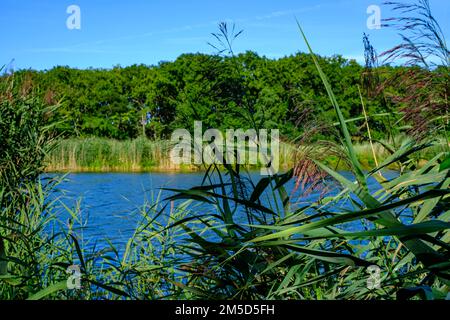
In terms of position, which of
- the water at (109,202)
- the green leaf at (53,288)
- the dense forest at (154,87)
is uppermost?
the dense forest at (154,87)

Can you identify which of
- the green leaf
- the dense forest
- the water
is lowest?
the water

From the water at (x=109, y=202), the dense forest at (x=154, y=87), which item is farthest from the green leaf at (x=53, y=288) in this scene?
the dense forest at (x=154, y=87)

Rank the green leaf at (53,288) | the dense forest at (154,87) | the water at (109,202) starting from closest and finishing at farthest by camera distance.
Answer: the green leaf at (53,288) < the water at (109,202) < the dense forest at (154,87)

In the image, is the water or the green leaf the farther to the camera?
the water

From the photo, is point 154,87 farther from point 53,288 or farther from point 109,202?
point 53,288

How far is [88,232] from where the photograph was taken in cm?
667

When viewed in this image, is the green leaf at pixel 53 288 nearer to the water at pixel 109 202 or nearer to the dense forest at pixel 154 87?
the water at pixel 109 202

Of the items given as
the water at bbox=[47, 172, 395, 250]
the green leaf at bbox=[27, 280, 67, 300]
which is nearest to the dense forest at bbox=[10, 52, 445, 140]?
the water at bbox=[47, 172, 395, 250]

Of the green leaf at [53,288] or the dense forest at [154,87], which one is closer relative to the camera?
the green leaf at [53,288]

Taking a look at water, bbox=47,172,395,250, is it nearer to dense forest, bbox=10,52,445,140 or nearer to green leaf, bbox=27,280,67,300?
green leaf, bbox=27,280,67,300

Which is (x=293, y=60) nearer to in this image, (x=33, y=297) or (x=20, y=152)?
(x=20, y=152)

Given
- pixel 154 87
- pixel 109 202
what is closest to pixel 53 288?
pixel 109 202

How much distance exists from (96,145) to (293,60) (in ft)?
32.4
